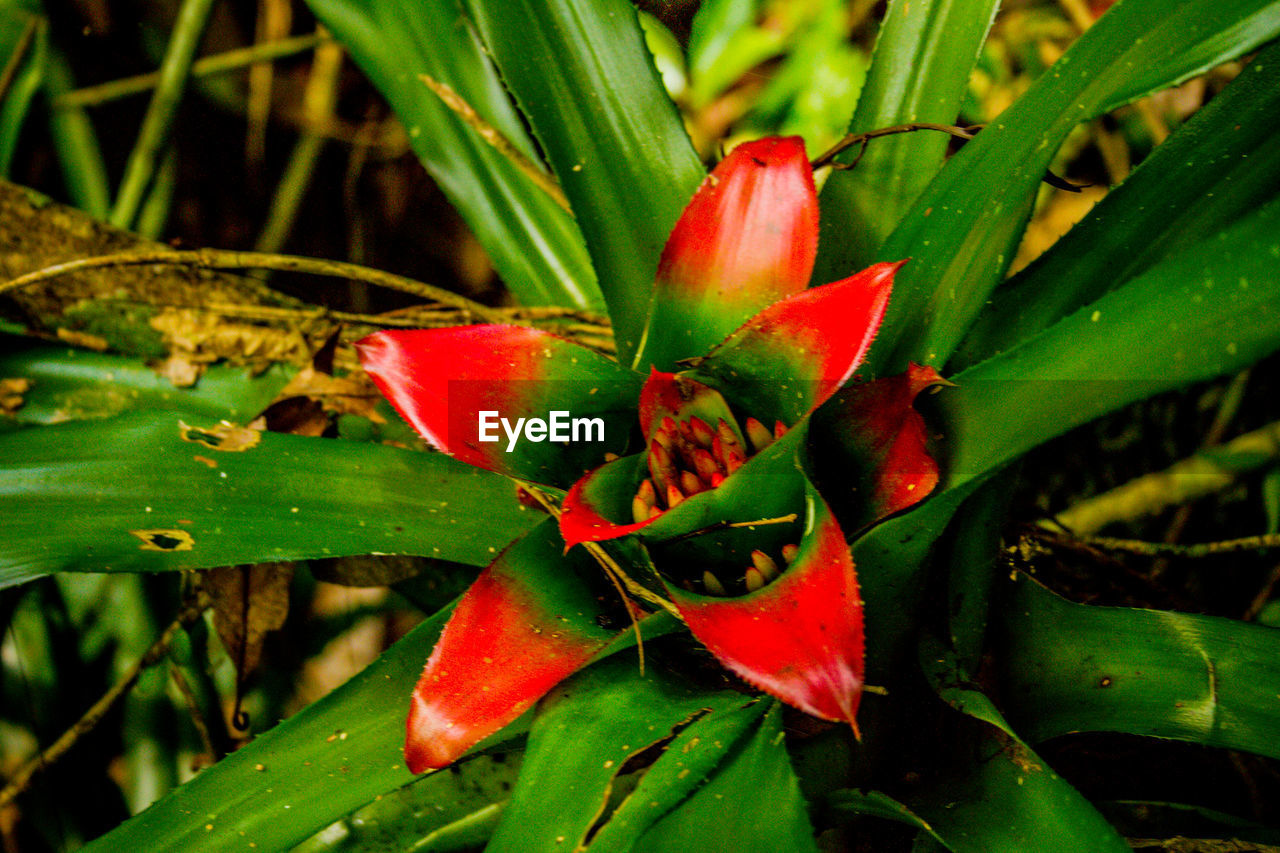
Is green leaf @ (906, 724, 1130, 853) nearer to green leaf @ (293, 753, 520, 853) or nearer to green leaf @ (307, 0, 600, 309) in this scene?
green leaf @ (293, 753, 520, 853)

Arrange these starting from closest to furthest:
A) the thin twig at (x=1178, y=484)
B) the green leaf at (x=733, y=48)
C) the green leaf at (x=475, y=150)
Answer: the green leaf at (x=475, y=150), the thin twig at (x=1178, y=484), the green leaf at (x=733, y=48)

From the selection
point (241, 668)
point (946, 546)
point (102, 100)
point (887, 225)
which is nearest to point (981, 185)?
point (887, 225)

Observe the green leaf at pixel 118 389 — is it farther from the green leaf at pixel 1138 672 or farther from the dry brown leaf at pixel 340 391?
the green leaf at pixel 1138 672

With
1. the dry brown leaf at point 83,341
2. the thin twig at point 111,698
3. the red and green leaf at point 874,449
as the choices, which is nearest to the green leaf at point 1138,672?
the red and green leaf at point 874,449

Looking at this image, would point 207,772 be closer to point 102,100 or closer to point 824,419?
point 824,419

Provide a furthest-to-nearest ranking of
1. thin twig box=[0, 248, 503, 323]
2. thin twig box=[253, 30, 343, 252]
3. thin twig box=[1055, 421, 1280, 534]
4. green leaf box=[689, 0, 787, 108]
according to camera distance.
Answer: thin twig box=[253, 30, 343, 252]
green leaf box=[689, 0, 787, 108]
thin twig box=[1055, 421, 1280, 534]
thin twig box=[0, 248, 503, 323]

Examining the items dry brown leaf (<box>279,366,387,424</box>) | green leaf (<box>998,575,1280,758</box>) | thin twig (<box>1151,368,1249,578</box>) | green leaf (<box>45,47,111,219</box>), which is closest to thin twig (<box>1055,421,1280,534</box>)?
thin twig (<box>1151,368,1249,578</box>)
